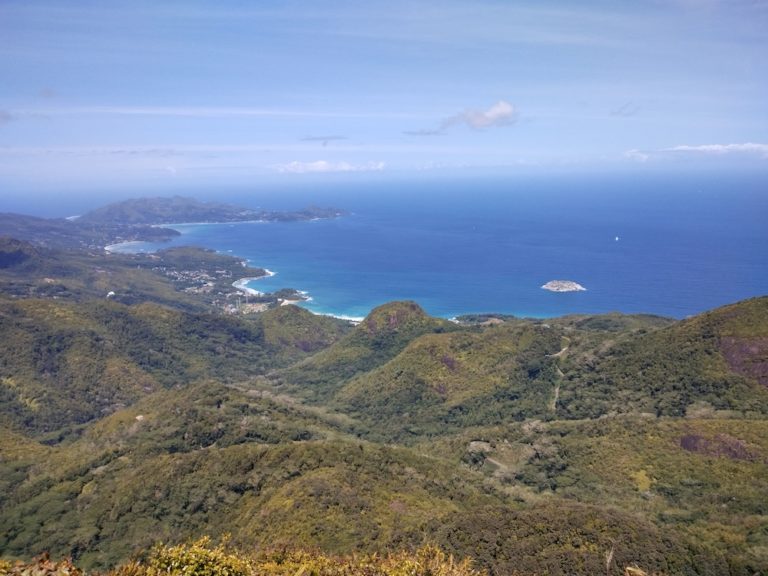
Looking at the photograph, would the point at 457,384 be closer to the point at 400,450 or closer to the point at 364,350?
the point at 364,350

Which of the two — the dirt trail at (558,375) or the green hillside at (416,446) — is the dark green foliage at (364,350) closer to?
the green hillside at (416,446)

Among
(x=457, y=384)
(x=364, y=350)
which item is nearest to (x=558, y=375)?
(x=457, y=384)

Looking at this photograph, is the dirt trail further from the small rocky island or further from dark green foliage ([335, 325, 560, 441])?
the small rocky island

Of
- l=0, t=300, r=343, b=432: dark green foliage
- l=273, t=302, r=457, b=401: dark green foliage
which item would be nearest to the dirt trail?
l=273, t=302, r=457, b=401: dark green foliage

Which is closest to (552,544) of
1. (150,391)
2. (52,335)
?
(150,391)

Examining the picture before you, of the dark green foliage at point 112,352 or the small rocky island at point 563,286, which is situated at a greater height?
the small rocky island at point 563,286

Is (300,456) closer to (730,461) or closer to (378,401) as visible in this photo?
(378,401)

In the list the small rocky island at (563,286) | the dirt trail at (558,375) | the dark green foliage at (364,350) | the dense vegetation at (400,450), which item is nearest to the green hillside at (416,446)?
the dense vegetation at (400,450)
